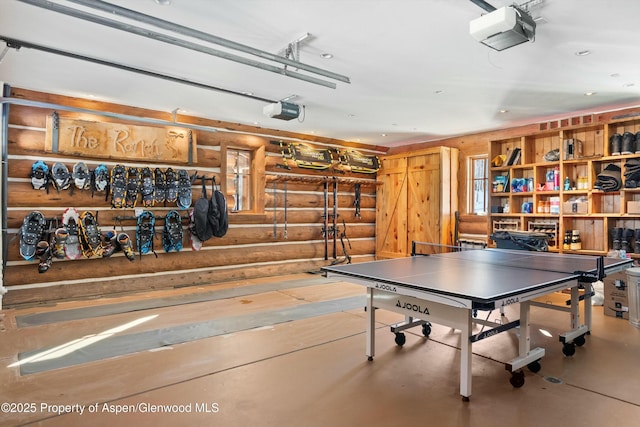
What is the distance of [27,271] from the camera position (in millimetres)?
5410

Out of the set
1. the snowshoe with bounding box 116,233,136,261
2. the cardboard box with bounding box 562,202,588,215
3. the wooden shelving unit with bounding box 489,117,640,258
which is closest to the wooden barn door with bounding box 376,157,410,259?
the wooden shelving unit with bounding box 489,117,640,258

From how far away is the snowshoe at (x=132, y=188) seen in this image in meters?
6.06

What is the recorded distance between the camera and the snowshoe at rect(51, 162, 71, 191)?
5.50m

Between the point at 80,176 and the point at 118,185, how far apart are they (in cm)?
51

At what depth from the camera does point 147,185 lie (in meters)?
6.18

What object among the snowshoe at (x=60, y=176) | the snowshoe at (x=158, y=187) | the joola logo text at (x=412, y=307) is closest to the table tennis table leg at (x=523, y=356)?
the joola logo text at (x=412, y=307)

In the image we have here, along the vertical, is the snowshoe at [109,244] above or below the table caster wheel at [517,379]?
above

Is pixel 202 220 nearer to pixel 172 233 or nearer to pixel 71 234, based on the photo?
pixel 172 233

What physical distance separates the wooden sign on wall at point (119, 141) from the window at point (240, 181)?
117cm

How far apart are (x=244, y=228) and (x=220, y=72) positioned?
3.43 metres

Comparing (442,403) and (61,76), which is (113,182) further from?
(442,403)

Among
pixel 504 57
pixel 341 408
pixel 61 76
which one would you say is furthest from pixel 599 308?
pixel 61 76

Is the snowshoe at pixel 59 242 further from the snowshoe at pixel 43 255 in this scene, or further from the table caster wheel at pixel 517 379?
the table caster wheel at pixel 517 379

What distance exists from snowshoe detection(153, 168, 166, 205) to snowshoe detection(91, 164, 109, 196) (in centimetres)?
70
